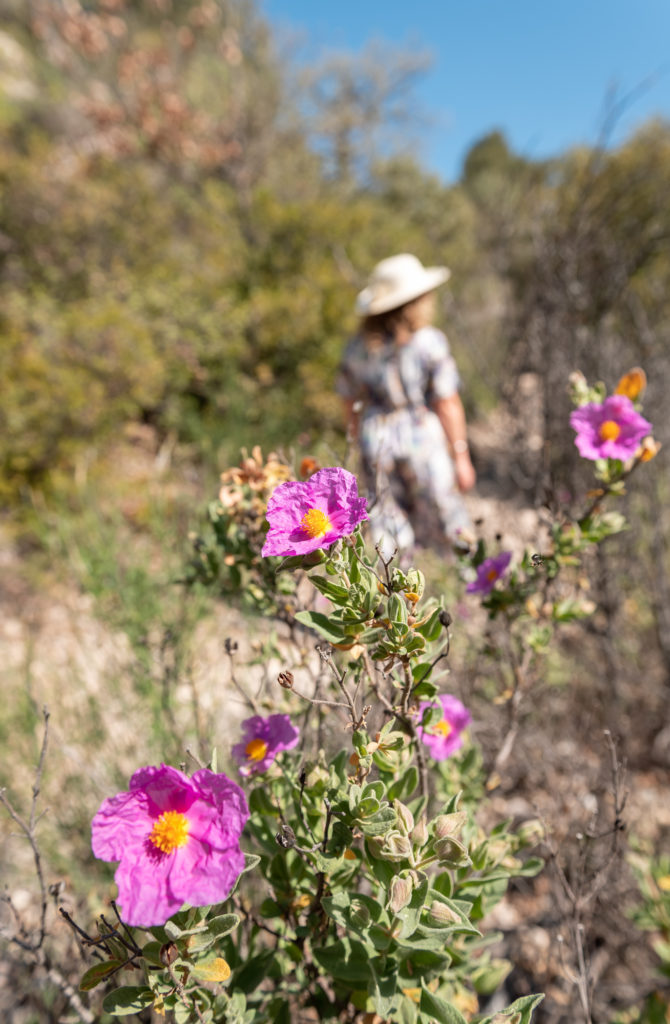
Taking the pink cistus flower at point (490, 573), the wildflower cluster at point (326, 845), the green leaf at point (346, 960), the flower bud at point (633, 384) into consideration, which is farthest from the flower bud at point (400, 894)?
the flower bud at point (633, 384)

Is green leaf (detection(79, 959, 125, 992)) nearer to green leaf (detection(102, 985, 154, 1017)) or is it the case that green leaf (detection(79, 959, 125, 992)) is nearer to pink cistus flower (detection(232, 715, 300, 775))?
green leaf (detection(102, 985, 154, 1017))

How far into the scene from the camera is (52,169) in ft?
21.3

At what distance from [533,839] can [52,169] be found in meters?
7.93

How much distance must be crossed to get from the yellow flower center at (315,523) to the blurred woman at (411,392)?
174 cm

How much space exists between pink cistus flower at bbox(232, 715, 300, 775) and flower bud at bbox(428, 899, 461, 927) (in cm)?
27

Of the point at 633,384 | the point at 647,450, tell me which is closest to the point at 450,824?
the point at 647,450

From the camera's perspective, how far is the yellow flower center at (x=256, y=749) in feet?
2.69

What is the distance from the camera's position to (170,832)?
0.64m

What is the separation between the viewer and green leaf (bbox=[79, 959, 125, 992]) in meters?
0.65

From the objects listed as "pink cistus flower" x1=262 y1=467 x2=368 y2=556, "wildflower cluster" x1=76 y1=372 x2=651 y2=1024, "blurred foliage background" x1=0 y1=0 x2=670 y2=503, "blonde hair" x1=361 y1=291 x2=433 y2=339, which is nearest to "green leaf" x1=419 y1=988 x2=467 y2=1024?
"wildflower cluster" x1=76 y1=372 x2=651 y2=1024

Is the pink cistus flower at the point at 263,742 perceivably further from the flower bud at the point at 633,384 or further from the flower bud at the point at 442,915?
the flower bud at the point at 633,384

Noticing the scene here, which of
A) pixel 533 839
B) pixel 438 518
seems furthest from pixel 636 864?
pixel 438 518

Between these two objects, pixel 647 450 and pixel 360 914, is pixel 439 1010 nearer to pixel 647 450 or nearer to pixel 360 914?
pixel 360 914

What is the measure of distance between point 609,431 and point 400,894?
2.70ft
